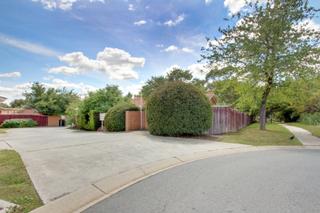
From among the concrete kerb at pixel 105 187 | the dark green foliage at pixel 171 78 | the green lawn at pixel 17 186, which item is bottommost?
the concrete kerb at pixel 105 187

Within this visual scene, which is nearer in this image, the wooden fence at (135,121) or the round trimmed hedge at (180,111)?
the round trimmed hedge at (180,111)

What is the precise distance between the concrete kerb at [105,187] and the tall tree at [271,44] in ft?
30.2

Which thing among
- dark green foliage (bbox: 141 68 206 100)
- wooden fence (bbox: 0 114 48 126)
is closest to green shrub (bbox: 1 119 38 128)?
wooden fence (bbox: 0 114 48 126)

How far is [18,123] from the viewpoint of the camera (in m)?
27.4

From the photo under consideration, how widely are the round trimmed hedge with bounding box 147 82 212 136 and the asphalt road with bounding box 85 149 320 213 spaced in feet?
18.9

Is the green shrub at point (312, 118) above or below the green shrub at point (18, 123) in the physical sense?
above

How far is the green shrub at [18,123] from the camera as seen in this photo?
26084 mm

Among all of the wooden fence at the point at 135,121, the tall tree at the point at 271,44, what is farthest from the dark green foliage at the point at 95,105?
the tall tree at the point at 271,44

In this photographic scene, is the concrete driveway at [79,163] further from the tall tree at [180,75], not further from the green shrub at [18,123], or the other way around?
the tall tree at [180,75]

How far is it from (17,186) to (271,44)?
1448cm

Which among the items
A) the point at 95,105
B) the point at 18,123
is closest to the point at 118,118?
the point at 95,105

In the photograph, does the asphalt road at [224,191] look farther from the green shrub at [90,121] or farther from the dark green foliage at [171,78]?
the dark green foliage at [171,78]

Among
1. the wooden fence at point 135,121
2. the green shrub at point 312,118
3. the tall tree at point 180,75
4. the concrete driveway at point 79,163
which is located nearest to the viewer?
the concrete driveway at point 79,163

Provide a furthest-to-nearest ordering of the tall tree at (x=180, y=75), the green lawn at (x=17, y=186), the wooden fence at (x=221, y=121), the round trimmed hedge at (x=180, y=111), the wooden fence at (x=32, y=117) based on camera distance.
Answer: the tall tree at (x=180, y=75) < the wooden fence at (x=32, y=117) < the wooden fence at (x=221, y=121) < the round trimmed hedge at (x=180, y=111) < the green lawn at (x=17, y=186)
